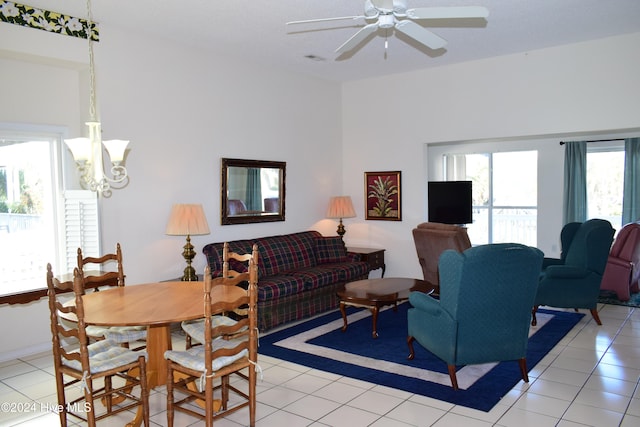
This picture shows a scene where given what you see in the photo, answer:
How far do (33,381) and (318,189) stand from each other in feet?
14.2

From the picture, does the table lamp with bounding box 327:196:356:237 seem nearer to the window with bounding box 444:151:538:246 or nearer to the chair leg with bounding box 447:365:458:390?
the window with bounding box 444:151:538:246

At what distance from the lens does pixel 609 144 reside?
7.08m

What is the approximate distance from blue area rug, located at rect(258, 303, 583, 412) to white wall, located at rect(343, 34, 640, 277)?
6.42 ft

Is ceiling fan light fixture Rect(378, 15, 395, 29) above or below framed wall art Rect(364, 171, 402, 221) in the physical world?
above

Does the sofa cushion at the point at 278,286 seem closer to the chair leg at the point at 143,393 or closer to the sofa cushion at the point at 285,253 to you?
the sofa cushion at the point at 285,253

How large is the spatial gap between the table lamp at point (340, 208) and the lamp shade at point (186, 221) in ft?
7.90

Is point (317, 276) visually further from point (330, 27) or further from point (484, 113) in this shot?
point (484, 113)

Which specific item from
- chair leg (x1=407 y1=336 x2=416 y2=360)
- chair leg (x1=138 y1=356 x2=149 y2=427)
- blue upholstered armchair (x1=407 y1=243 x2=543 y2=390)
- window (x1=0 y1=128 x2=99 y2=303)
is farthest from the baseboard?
blue upholstered armchair (x1=407 y1=243 x2=543 y2=390)

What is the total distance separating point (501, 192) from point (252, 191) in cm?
409

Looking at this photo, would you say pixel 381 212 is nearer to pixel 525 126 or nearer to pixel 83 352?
pixel 525 126

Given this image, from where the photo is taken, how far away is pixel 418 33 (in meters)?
3.53

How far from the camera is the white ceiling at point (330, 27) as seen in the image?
14.0 ft

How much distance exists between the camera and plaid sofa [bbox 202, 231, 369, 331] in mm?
5250

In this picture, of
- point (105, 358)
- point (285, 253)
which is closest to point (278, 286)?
point (285, 253)
